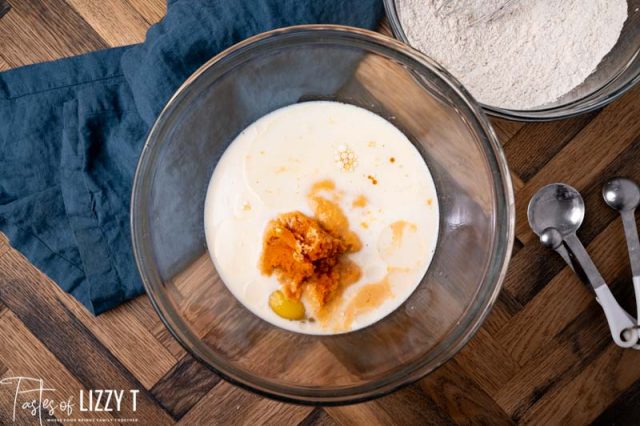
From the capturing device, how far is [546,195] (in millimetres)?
1146

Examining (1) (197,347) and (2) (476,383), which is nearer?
(1) (197,347)

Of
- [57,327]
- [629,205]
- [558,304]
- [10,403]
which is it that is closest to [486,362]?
[558,304]

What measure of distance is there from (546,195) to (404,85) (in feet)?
1.18

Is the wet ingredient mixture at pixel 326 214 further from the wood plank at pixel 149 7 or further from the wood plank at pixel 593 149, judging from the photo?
the wood plank at pixel 149 7

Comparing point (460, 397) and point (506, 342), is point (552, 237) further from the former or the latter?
point (460, 397)

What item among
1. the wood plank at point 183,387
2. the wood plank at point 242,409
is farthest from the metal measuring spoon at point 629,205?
the wood plank at point 183,387

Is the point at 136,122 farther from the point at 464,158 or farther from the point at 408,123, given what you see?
the point at 464,158

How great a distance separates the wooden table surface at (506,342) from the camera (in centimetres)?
117

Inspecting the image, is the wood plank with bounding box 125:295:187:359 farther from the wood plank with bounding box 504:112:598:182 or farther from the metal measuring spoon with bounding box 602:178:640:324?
the metal measuring spoon with bounding box 602:178:640:324

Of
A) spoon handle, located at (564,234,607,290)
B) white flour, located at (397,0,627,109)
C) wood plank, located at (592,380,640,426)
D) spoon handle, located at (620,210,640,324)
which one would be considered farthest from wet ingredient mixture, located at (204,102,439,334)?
wood plank, located at (592,380,640,426)

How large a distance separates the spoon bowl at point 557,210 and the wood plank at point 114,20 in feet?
2.89

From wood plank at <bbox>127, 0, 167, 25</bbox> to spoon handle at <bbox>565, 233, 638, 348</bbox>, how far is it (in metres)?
0.97

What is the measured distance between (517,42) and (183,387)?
0.96m

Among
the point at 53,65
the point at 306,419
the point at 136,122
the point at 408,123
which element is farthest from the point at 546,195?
the point at 53,65
